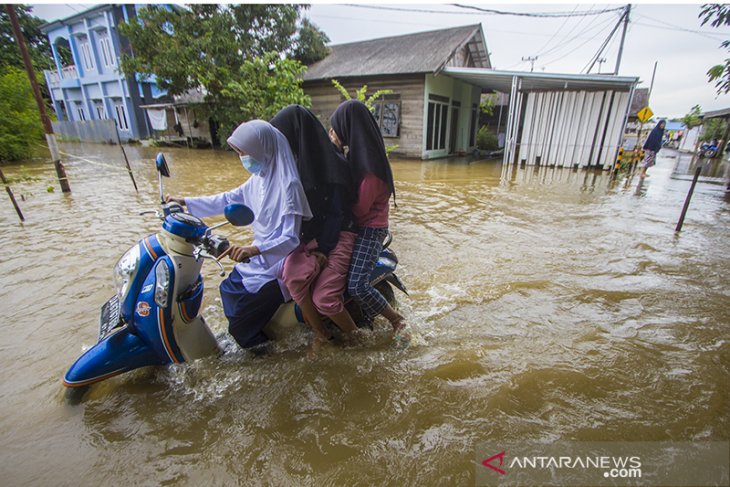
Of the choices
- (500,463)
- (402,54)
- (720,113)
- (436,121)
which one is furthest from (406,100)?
(720,113)

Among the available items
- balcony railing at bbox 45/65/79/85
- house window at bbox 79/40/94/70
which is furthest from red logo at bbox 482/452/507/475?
balcony railing at bbox 45/65/79/85

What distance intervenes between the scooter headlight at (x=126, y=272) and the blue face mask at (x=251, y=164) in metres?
0.81

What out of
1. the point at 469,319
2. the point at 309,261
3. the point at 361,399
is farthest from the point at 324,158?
the point at 469,319

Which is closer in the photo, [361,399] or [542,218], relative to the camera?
[361,399]

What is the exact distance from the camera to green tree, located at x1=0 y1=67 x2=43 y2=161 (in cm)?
1205

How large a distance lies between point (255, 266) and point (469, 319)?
6.04ft

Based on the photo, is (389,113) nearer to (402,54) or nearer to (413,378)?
(402,54)

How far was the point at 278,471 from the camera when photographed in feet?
5.42

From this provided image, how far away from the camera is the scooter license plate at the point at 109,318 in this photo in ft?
6.92

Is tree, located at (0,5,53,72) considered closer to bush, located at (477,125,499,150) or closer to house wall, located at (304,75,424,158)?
house wall, located at (304,75,424,158)

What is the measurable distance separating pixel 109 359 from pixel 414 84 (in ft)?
44.9

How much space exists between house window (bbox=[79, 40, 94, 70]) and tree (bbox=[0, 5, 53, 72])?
3.53 m

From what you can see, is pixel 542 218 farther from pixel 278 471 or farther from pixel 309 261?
pixel 278 471

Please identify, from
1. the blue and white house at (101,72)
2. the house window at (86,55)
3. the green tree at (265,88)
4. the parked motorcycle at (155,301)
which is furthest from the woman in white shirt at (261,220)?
the house window at (86,55)
